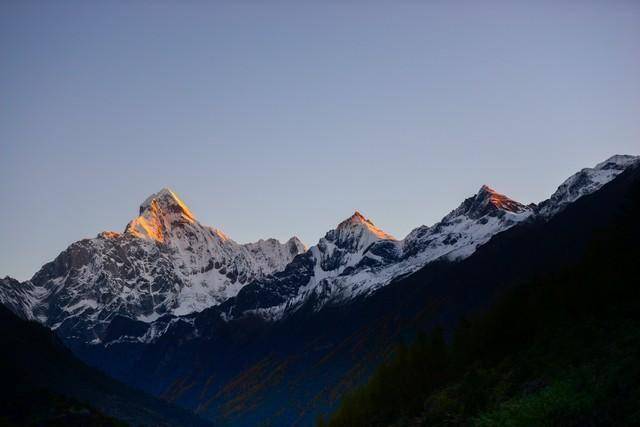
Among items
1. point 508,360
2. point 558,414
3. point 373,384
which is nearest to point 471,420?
point 558,414

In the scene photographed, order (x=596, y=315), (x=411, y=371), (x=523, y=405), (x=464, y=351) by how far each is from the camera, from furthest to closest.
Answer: (x=411, y=371)
(x=464, y=351)
(x=596, y=315)
(x=523, y=405)

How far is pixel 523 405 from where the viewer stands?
7688 cm

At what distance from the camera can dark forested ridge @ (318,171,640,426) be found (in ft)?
234

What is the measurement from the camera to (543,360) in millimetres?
93188

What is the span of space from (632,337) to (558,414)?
17.0 meters

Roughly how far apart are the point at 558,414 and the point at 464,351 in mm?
56691

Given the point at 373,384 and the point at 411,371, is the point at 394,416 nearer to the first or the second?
the point at 411,371

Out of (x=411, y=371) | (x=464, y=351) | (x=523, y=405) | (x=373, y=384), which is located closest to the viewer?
(x=523, y=405)

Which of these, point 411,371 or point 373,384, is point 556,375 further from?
point 373,384

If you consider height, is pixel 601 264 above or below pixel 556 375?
above

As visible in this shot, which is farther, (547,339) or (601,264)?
(601,264)

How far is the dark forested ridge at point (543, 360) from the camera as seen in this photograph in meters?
71.4

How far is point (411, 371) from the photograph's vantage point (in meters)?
138

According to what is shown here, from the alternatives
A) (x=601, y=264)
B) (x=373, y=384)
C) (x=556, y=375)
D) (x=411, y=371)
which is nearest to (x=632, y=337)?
(x=556, y=375)
